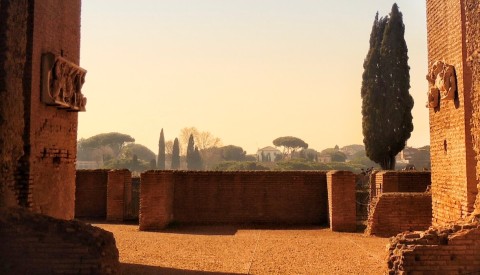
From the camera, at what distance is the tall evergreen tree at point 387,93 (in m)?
31.8

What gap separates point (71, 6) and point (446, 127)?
776cm

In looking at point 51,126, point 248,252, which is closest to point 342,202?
point 248,252

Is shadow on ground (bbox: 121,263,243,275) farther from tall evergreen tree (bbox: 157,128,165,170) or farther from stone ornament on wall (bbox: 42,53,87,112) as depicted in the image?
tall evergreen tree (bbox: 157,128,165,170)

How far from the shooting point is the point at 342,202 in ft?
51.0

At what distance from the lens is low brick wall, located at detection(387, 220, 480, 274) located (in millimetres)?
6457

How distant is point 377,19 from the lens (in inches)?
1283

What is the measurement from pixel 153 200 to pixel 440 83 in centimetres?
971

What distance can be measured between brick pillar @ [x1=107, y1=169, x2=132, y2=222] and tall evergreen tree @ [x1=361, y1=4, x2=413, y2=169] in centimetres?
1914

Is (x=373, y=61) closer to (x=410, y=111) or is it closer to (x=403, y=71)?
(x=403, y=71)

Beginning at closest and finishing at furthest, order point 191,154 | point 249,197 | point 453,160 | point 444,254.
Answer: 1. point 444,254
2. point 453,160
3. point 249,197
4. point 191,154

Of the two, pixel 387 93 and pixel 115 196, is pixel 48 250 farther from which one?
pixel 387 93

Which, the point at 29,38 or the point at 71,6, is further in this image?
the point at 71,6

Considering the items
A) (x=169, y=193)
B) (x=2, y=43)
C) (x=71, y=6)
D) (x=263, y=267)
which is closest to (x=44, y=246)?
(x=2, y=43)

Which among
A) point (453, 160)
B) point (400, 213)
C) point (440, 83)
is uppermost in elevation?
point (440, 83)
